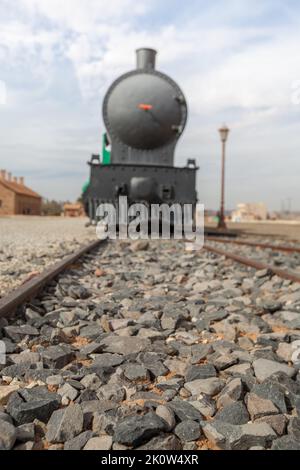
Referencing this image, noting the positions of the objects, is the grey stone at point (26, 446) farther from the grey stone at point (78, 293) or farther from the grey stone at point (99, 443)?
the grey stone at point (78, 293)

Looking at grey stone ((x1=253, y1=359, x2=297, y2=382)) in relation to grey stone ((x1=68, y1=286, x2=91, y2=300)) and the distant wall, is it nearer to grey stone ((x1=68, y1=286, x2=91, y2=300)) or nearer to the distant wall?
grey stone ((x1=68, y1=286, x2=91, y2=300))

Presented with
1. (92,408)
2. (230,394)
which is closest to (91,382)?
(92,408)

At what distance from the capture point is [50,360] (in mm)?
1982

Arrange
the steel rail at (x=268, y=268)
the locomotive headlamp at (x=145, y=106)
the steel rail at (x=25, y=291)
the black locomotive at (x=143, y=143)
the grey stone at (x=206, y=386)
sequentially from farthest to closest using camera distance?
the locomotive headlamp at (x=145, y=106)
the black locomotive at (x=143, y=143)
the steel rail at (x=268, y=268)
the steel rail at (x=25, y=291)
the grey stone at (x=206, y=386)

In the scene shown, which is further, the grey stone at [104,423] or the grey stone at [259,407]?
the grey stone at [259,407]

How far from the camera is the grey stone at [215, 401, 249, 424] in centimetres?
149

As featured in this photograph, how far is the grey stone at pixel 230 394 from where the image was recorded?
1625 millimetres

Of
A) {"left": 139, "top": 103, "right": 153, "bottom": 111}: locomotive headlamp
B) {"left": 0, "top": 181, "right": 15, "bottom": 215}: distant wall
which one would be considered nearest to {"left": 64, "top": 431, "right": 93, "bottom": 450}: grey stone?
{"left": 139, "top": 103, "right": 153, "bottom": 111}: locomotive headlamp

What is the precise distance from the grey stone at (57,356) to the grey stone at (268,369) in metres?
0.90

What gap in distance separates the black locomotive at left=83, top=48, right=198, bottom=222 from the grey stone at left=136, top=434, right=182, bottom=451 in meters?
8.40

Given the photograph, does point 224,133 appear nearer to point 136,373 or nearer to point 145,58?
point 145,58

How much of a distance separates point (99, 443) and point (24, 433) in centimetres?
25

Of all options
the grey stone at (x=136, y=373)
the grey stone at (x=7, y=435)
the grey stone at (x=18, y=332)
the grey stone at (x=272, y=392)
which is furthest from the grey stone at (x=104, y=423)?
the grey stone at (x=18, y=332)

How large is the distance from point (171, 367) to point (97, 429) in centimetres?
65
